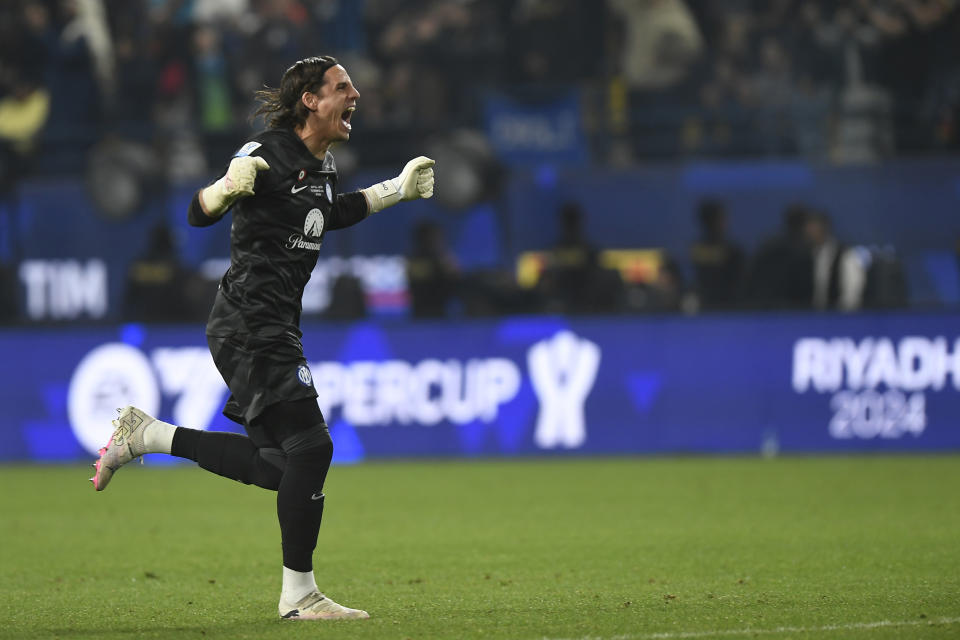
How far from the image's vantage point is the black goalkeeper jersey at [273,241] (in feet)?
18.7

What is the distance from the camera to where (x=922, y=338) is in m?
13.4

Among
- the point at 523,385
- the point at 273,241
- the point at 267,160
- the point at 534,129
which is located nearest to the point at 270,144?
the point at 267,160

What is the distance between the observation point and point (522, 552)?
7.89 meters

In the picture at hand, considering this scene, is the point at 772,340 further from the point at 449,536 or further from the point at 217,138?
the point at 217,138

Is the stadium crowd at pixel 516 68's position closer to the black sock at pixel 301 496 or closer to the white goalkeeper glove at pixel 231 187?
the black sock at pixel 301 496

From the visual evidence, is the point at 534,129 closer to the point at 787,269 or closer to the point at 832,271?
the point at 787,269

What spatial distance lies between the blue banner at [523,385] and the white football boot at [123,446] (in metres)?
7.41

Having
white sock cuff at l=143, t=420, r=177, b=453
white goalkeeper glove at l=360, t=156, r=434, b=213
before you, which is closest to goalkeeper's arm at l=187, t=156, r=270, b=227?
white goalkeeper glove at l=360, t=156, r=434, b=213

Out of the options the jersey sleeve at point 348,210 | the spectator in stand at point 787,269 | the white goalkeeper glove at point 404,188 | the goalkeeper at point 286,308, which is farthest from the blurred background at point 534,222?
the goalkeeper at point 286,308

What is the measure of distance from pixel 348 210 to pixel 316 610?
5.43ft

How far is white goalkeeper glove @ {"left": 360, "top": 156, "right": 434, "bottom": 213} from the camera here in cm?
625

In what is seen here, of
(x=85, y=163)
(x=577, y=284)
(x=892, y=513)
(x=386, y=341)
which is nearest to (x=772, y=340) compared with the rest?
(x=577, y=284)

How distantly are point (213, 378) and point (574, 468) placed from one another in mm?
3487

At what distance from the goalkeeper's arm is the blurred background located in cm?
831
